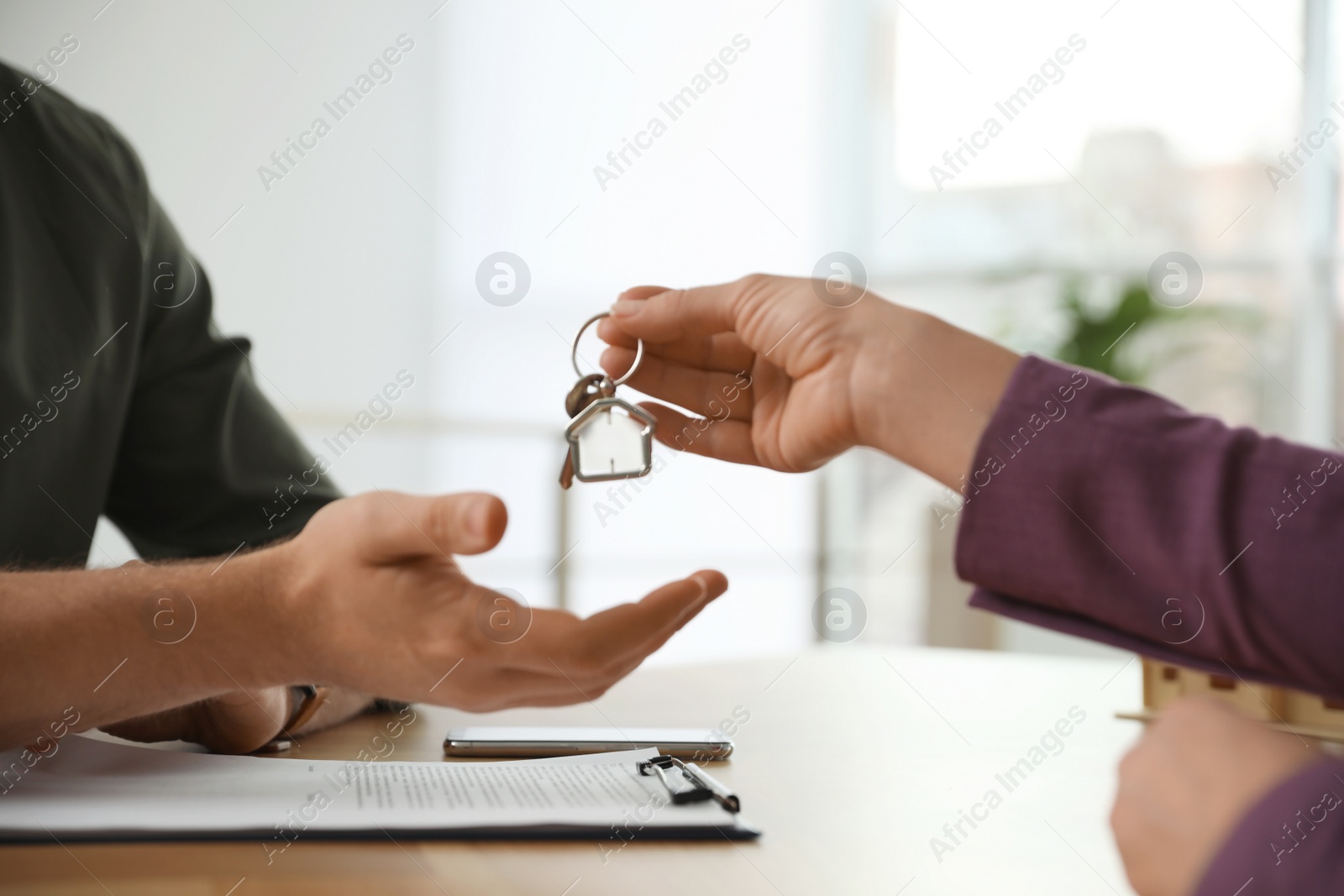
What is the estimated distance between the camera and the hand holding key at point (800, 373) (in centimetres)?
74

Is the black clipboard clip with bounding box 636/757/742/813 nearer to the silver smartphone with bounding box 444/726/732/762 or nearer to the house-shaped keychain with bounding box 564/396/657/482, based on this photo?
the silver smartphone with bounding box 444/726/732/762

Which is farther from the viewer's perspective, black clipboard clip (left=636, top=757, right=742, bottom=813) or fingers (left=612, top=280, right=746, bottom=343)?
fingers (left=612, top=280, right=746, bottom=343)

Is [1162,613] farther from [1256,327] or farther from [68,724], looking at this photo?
[1256,327]

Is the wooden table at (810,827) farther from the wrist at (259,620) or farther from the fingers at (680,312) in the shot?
the fingers at (680,312)

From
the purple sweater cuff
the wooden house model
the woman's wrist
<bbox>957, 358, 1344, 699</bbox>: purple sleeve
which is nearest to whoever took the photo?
the purple sweater cuff

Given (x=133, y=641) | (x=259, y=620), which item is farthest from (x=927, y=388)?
(x=133, y=641)

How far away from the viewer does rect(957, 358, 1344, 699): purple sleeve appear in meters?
0.59

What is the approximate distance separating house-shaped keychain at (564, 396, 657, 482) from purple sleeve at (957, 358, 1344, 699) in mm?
220

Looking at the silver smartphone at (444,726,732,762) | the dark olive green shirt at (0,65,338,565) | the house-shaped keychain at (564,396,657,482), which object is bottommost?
the dark olive green shirt at (0,65,338,565)

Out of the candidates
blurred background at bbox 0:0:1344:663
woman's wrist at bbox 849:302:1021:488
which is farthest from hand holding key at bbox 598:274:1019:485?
blurred background at bbox 0:0:1344:663

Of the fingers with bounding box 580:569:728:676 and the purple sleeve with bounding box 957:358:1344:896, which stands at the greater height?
the purple sleeve with bounding box 957:358:1344:896

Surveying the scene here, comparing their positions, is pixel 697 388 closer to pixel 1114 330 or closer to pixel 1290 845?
pixel 1290 845

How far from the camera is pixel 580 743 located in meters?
0.95

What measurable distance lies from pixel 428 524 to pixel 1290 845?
0.43m
